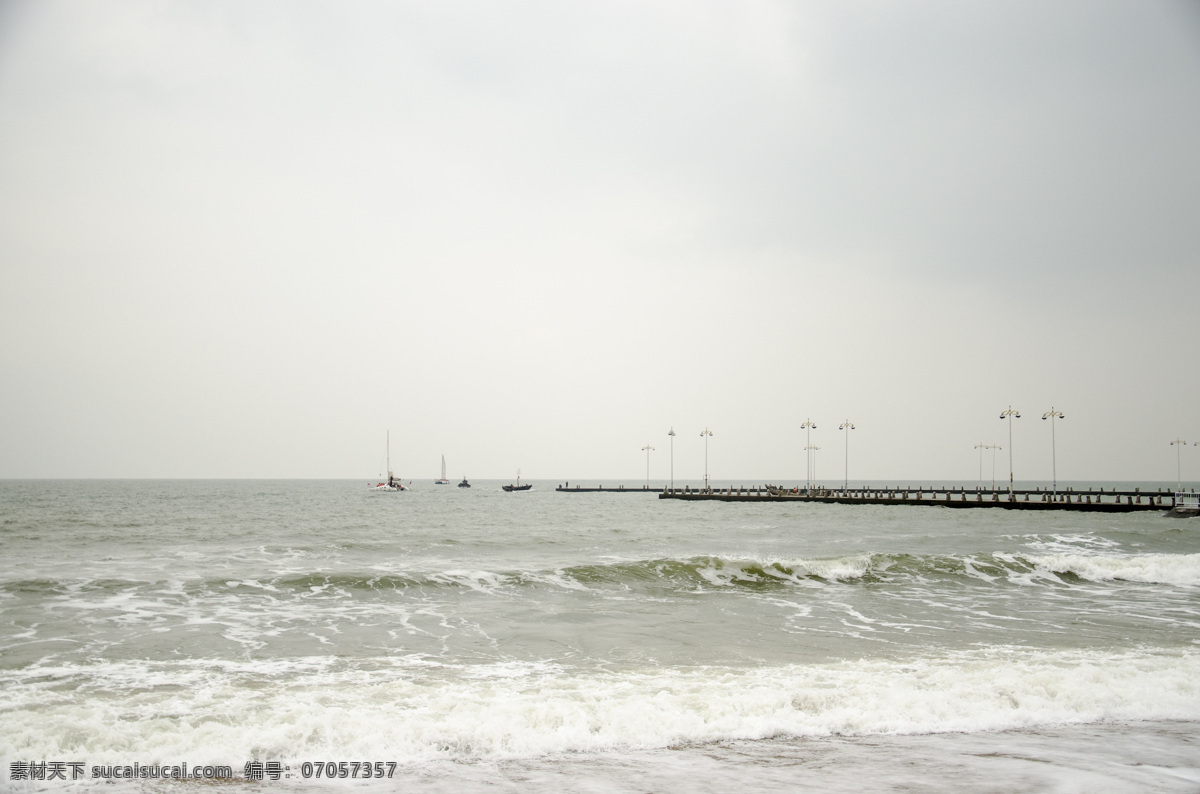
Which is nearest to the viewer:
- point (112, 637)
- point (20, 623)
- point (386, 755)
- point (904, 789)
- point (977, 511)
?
point (904, 789)

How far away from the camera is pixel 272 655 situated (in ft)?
44.5

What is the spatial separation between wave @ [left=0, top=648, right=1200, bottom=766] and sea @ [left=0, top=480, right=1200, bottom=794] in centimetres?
5

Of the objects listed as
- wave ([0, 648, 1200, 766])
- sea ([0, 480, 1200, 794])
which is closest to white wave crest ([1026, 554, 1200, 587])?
sea ([0, 480, 1200, 794])

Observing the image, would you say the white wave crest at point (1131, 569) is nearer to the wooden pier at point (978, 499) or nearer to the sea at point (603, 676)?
the sea at point (603, 676)

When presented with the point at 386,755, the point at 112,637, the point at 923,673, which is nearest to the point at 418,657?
the point at 386,755

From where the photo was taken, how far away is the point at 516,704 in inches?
394

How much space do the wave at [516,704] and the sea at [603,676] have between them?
0.05 meters

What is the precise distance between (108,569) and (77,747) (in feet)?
70.9

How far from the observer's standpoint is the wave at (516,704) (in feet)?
28.0

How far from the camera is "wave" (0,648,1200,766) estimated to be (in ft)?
28.0

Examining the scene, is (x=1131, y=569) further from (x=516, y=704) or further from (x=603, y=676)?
(x=516, y=704)

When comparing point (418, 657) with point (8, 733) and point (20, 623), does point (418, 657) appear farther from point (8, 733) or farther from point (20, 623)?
point (20, 623)

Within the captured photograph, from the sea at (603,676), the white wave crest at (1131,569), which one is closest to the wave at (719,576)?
the white wave crest at (1131,569)

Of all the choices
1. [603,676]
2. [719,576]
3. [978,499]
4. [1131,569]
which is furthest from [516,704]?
[978,499]
